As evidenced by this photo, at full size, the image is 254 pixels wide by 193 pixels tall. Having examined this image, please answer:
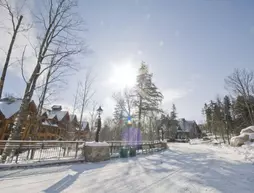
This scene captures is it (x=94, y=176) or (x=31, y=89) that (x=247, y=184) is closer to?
(x=94, y=176)

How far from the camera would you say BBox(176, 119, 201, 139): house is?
198 feet

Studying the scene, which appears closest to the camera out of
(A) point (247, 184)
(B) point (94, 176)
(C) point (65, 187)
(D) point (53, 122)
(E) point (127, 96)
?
(C) point (65, 187)

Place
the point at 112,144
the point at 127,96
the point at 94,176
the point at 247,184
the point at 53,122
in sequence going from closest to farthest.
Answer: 1. the point at 247,184
2. the point at 94,176
3. the point at 112,144
4. the point at 127,96
5. the point at 53,122

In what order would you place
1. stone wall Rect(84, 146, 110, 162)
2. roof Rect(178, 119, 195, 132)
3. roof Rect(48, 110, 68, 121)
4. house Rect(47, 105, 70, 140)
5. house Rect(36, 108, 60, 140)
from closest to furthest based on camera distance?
stone wall Rect(84, 146, 110, 162)
house Rect(36, 108, 60, 140)
house Rect(47, 105, 70, 140)
roof Rect(48, 110, 68, 121)
roof Rect(178, 119, 195, 132)

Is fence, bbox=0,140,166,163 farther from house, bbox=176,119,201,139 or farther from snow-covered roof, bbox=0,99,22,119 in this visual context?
house, bbox=176,119,201,139

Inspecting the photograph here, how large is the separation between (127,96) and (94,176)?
20.5 m

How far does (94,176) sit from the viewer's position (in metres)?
6.18

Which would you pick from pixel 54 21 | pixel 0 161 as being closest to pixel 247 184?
pixel 0 161

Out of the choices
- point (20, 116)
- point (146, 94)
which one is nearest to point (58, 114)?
point (146, 94)

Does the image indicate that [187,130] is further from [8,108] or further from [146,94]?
[8,108]

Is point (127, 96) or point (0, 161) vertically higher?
point (127, 96)

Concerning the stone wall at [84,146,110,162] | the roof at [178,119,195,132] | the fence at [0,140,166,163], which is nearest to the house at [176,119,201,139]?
the roof at [178,119,195,132]

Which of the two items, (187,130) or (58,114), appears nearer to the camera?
(58,114)

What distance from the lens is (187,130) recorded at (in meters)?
62.4
